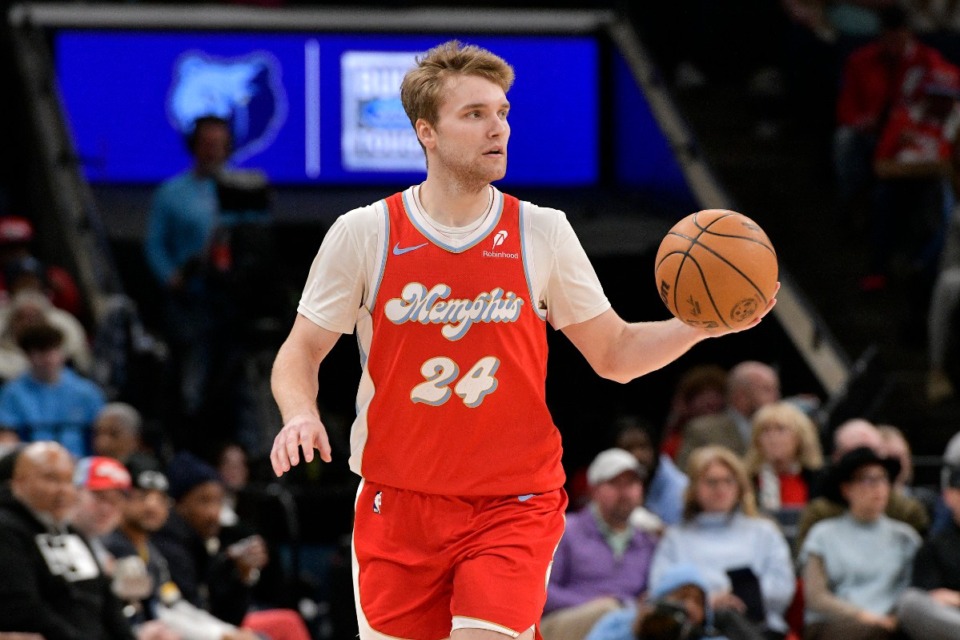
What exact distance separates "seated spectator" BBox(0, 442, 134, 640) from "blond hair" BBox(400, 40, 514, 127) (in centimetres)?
359

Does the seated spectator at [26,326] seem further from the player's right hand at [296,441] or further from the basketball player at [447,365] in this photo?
the player's right hand at [296,441]

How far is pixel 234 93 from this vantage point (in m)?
14.9

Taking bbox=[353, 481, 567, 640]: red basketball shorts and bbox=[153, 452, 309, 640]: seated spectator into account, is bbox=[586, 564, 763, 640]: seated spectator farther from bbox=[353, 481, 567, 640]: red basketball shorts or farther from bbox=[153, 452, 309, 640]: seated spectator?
bbox=[353, 481, 567, 640]: red basketball shorts

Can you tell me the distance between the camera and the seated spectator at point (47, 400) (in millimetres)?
9992

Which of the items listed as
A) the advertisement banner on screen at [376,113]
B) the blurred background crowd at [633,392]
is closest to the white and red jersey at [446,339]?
the blurred background crowd at [633,392]

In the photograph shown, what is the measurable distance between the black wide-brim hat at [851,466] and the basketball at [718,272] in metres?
4.26

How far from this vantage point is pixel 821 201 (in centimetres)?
1436

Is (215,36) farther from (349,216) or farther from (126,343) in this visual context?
(349,216)

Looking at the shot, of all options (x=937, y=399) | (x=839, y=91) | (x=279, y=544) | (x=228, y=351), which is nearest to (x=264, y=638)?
→ (x=279, y=544)

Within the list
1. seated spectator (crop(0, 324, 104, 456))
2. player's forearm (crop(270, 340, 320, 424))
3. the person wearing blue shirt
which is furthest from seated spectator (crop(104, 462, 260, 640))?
player's forearm (crop(270, 340, 320, 424))

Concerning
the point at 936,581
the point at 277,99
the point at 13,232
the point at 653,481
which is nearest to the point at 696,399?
the point at 653,481

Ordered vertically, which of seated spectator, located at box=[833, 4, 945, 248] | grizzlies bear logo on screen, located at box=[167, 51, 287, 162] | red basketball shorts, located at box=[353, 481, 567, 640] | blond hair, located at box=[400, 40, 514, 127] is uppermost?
blond hair, located at box=[400, 40, 514, 127]

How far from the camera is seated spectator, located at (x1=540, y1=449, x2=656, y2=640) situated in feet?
28.0

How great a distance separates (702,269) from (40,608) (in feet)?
13.4
